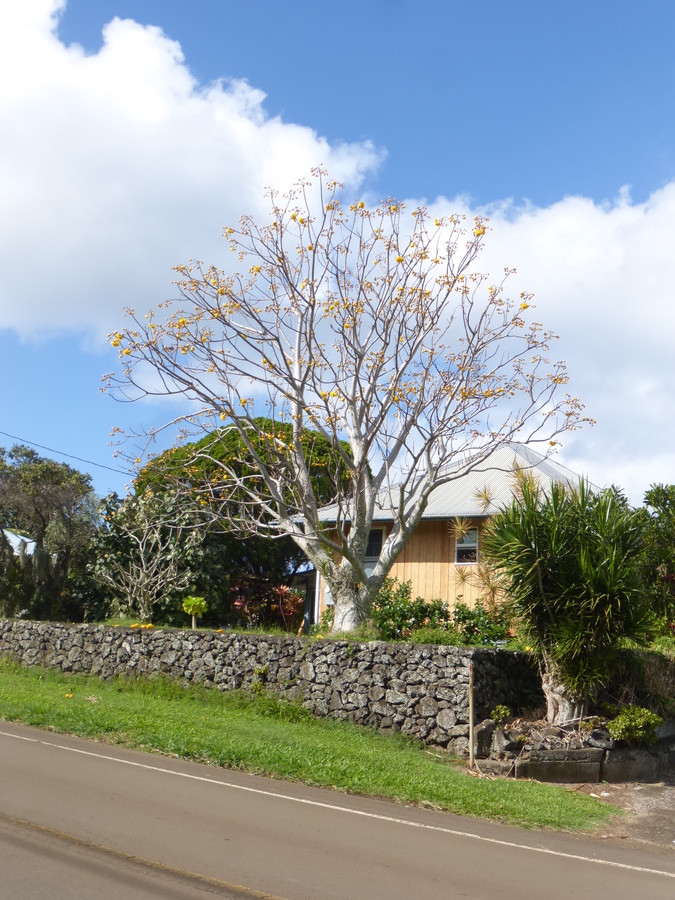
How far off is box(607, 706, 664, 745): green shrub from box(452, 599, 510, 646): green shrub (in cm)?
320

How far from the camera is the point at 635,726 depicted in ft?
43.1

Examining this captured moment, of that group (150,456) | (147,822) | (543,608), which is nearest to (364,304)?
(150,456)

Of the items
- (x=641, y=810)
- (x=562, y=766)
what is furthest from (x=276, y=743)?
(x=641, y=810)

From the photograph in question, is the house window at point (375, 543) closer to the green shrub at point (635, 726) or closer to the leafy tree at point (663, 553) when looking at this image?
the leafy tree at point (663, 553)

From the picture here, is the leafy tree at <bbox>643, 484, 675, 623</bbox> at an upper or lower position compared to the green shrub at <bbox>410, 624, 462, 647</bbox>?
upper

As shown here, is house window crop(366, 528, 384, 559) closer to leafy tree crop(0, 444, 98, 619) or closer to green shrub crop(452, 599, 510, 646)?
green shrub crop(452, 599, 510, 646)

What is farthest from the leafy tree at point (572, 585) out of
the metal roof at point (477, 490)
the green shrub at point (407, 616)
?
the metal roof at point (477, 490)

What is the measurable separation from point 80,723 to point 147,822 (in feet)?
19.4

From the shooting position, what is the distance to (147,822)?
7535 mm

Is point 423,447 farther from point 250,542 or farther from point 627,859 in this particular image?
point 250,542

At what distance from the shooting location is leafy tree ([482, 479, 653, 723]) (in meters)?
13.3

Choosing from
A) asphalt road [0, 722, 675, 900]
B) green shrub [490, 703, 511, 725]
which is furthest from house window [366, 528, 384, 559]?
asphalt road [0, 722, 675, 900]

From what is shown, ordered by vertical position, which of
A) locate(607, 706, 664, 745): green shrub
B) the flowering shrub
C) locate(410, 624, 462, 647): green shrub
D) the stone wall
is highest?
the flowering shrub

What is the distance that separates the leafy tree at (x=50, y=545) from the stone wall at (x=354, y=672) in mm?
6299
